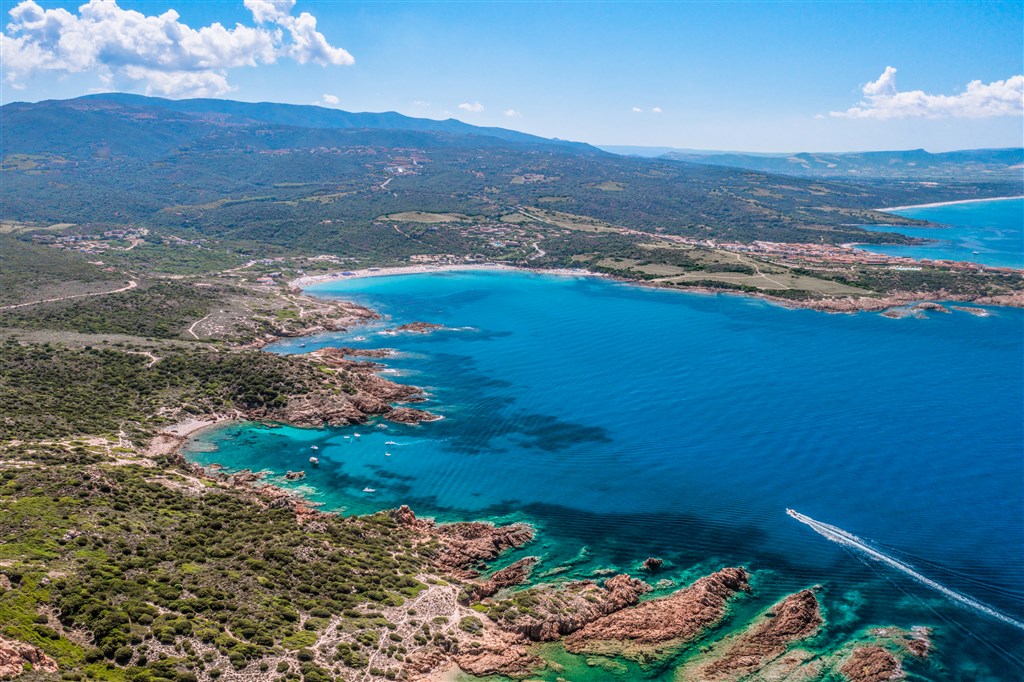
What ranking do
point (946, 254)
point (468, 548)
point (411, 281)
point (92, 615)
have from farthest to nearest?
1. point (946, 254)
2. point (411, 281)
3. point (468, 548)
4. point (92, 615)

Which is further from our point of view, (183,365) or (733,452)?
(183,365)

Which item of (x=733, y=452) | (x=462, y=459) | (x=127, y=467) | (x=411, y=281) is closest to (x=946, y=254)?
(x=411, y=281)

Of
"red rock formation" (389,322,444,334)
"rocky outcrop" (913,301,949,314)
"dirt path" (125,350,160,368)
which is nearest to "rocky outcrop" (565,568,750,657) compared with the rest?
"dirt path" (125,350,160,368)

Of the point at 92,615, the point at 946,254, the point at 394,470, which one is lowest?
the point at 394,470

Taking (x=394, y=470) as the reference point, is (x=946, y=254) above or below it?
above

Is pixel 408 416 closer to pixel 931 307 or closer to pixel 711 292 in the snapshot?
pixel 711 292

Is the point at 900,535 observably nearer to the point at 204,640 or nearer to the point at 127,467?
the point at 204,640

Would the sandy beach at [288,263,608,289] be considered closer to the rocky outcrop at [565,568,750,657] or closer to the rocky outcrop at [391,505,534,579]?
the rocky outcrop at [391,505,534,579]

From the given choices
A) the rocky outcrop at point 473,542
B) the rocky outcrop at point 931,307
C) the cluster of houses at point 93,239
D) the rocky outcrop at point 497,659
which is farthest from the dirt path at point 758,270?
the cluster of houses at point 93,239
